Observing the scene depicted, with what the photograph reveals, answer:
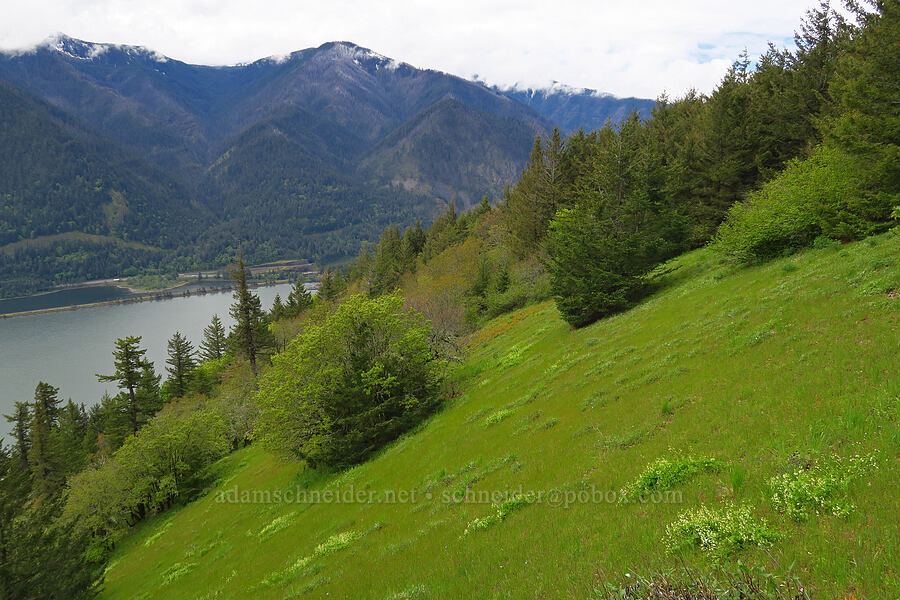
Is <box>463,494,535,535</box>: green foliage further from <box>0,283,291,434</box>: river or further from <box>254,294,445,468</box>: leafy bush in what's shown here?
<box>0,283,291,434</box>: river

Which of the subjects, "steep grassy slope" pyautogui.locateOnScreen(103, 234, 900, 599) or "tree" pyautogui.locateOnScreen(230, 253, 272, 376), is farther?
"tree" pyautogui.locateOnScreen(230, 253, 272, 376)

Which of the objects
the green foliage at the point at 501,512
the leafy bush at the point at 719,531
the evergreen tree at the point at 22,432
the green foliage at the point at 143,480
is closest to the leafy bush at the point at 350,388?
the green foliage at the point at 501,512

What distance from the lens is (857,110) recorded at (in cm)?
1886

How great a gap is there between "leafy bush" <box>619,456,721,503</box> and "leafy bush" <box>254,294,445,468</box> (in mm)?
16424

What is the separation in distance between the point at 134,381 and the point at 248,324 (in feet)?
56.9

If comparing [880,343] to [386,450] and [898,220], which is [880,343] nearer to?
[898,220]

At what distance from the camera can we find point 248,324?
53281 mm

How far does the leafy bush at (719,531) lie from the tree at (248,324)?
54.1 metres

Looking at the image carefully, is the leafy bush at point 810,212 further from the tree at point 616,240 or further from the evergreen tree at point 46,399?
the evergreen tree at point 46,399

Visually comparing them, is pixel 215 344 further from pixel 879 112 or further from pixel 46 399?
pixel 879 112

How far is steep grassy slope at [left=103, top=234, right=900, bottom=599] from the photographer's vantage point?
5.81m

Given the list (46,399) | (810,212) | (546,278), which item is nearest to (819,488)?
(810,212)

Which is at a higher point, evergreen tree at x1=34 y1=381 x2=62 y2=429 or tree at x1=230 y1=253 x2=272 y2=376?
tree at x1=230 y1=253 x2=272 y2=376

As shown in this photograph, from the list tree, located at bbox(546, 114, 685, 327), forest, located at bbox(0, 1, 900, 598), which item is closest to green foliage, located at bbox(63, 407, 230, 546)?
forest, located at bbox(0, 1, 900, 598)
